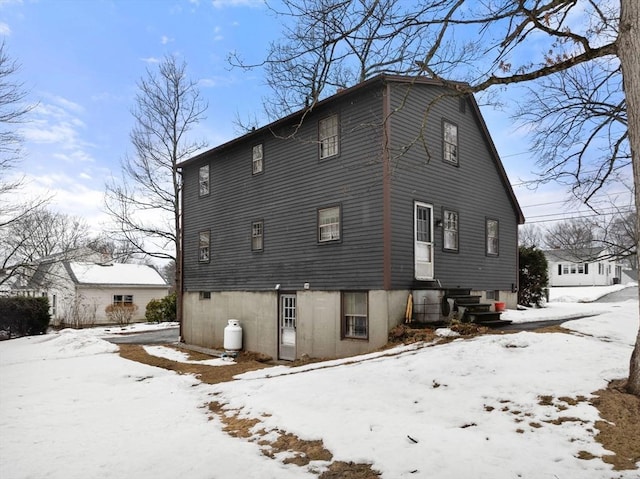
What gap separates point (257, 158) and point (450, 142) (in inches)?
258

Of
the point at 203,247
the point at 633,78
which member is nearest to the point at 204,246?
the point at 203,247

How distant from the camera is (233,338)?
15891 mm

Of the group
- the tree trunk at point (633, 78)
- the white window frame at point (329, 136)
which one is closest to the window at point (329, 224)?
the white window frame at point (329, 136)

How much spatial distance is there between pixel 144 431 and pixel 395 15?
6964mm

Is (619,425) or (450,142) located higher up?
(450,142)

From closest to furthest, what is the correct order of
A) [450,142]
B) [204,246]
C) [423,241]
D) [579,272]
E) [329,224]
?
[423,241]
[329,224]
[450,142]
[204,246]
[579,272]

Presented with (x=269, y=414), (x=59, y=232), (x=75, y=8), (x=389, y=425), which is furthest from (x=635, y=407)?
(x=59, y=232)

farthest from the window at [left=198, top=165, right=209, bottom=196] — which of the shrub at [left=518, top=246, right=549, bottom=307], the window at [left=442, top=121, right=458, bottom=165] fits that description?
the shrub at [left=518, top=246, right=549, bottom=307]

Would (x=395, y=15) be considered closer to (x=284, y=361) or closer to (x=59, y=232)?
(x=284, y=361)

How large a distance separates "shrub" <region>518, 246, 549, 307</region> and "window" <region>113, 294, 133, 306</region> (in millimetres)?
26989

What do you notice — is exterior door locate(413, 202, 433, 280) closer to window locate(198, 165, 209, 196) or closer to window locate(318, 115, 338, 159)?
window locate(318, 115, 338, 159)

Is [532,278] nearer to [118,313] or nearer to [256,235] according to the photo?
[256,235]

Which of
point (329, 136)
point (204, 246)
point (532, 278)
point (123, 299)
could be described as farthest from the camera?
point (123, 299)

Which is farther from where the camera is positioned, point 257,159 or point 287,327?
point 257,159
